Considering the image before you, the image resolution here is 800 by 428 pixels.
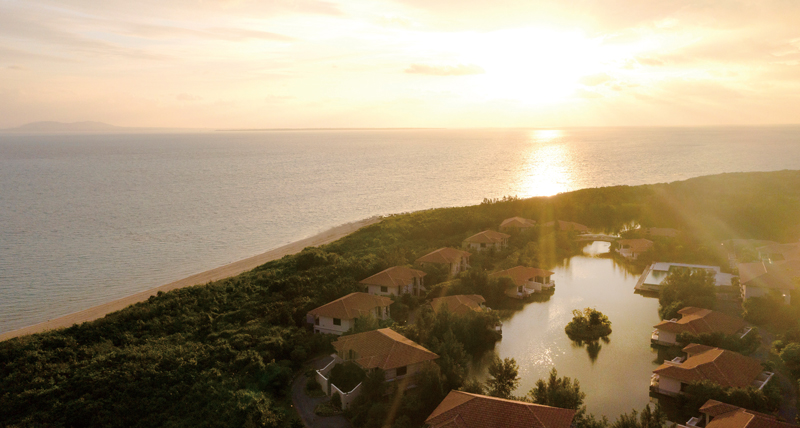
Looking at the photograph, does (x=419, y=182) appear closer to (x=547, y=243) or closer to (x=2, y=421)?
(x=547, y=243)

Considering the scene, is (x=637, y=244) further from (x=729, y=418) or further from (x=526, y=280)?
(x=729, y=418)

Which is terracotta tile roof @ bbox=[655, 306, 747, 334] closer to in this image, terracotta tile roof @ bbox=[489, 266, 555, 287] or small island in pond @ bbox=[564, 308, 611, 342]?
small island in pond @ bbox=[564, 308, 611, 342]

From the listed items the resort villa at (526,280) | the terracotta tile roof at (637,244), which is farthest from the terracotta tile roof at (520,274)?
the terracotta tile roof at (637,244)

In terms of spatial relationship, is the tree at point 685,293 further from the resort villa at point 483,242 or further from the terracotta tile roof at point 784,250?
the resort villa at point 483,242

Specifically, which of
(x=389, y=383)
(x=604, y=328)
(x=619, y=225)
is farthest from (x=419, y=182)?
(x=389, y=383)

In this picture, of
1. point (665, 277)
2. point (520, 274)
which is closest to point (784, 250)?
point (665, 277)
